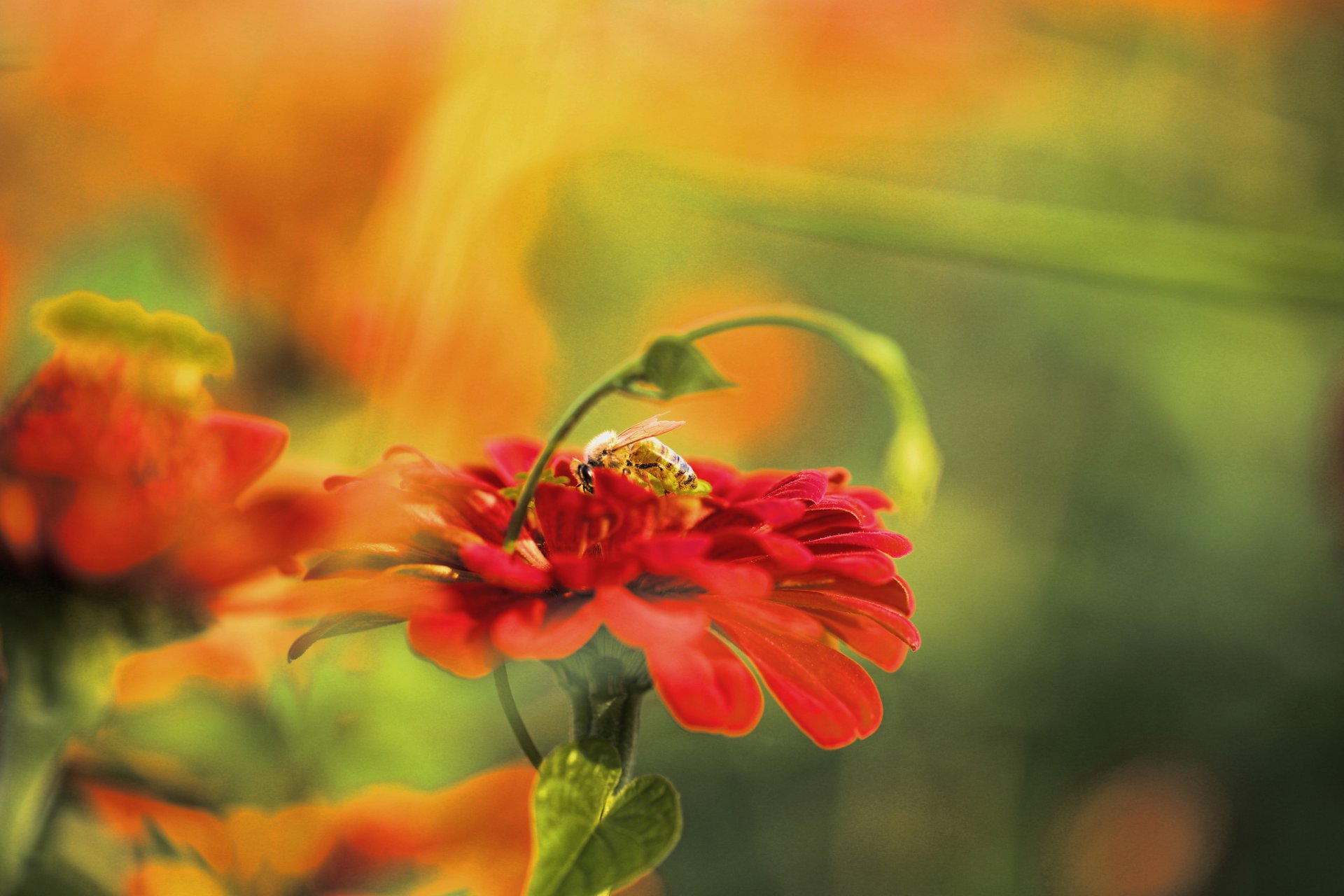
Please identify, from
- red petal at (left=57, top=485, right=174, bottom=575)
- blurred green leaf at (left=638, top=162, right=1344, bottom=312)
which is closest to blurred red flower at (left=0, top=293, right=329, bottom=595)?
red petal at (left=57, top=485, right=174, bottom=575)

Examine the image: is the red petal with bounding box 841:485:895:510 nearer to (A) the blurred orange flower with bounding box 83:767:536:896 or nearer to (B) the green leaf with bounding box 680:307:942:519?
(B) the green leaf with bounding box 680:307:942:519

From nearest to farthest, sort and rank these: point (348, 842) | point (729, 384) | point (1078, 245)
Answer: point (729, 384) < point (348, 842) < point (1078, 245)

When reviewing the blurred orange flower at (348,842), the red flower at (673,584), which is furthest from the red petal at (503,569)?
the blurred orange flower at (348,842)

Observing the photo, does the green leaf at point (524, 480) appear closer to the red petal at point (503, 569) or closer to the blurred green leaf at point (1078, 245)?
the red petal at point (503, 569)

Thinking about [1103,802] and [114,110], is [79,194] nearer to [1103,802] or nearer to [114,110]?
[114,110]

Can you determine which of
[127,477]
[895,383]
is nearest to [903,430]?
[895,383]

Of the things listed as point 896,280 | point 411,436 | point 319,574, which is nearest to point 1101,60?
point 896,280

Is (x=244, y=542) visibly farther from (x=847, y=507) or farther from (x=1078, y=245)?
(x=1078, y=245)
